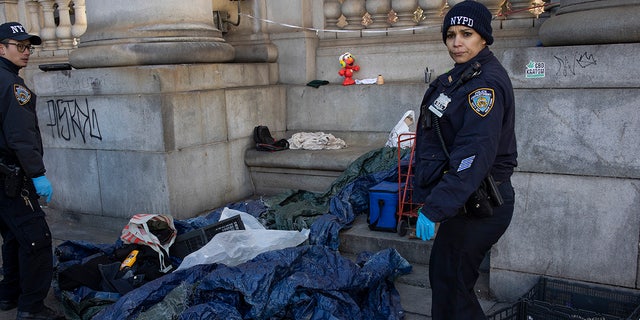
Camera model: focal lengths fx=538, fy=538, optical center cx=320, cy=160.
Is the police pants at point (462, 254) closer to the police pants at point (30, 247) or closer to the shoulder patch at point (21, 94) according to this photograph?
the police pants at point (30, 247)

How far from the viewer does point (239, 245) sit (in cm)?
462

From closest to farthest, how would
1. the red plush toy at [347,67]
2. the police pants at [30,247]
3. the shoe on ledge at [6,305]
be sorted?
the police pants at [30,247] → the shoe on ledge at [6,305] → the red plush toy at [347,67]

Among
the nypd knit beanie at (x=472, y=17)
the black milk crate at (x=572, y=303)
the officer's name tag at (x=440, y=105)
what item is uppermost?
the nypd knit beanie at (x=472, y=17)

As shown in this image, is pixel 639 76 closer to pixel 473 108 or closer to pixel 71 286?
pixel 473 108

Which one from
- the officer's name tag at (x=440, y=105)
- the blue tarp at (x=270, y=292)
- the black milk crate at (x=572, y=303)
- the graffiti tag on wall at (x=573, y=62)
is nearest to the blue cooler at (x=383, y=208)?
the blue tarp at (x=270, y=292)

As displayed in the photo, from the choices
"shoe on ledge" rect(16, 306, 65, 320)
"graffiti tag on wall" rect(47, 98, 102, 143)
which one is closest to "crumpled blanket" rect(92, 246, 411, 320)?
"shoe on ledge" rect(16, 306, 65, 320)

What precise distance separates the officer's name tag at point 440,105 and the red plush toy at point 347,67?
447cm

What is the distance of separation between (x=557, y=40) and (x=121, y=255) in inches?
152

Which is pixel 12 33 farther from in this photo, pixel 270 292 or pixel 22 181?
pixel 270 292

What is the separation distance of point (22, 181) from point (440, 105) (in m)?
3.12

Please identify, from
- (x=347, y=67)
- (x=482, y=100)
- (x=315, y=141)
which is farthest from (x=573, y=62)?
(x=347, y=67)

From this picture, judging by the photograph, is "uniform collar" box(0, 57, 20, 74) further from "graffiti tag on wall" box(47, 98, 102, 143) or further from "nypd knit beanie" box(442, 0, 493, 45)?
"nypd knit beanie" box(442, 0, 493, 45)

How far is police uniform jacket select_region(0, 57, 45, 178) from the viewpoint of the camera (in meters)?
3.88

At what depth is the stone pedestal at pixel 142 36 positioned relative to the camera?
19.5ft
